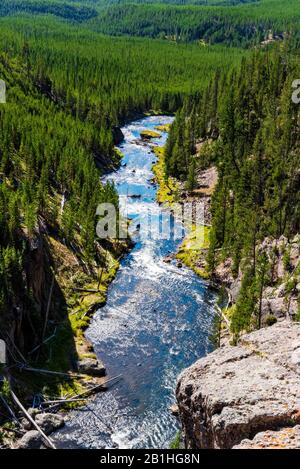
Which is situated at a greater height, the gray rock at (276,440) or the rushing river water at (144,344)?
the gray rock at (276,440)

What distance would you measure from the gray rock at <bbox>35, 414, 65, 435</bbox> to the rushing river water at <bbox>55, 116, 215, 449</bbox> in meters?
0.90

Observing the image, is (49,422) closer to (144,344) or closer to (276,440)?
(144,344)

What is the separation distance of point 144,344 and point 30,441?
2419 cm

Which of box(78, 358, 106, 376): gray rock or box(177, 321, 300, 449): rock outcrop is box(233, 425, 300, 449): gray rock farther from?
box(78, 358, 106, 376): gray rock

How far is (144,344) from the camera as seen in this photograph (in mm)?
68312

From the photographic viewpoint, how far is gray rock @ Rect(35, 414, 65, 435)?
49969 mm

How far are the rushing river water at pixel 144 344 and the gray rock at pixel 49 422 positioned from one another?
0.90 meters

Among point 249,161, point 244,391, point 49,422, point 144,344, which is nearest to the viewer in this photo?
point 244,391

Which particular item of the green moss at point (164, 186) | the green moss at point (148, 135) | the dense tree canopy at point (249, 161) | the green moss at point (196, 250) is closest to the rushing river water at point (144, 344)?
the green moss at point (196, 250)

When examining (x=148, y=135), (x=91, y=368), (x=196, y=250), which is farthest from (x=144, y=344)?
(x=148, y=135)

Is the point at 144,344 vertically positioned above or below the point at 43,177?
below

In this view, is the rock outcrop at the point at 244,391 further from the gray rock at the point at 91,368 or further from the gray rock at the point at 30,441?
the gray rock at the point at 91,368

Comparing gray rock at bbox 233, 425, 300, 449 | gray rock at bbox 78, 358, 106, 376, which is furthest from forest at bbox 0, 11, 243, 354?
gray rock at bbox 233, 425, 300, 449

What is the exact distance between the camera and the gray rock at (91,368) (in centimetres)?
6112
